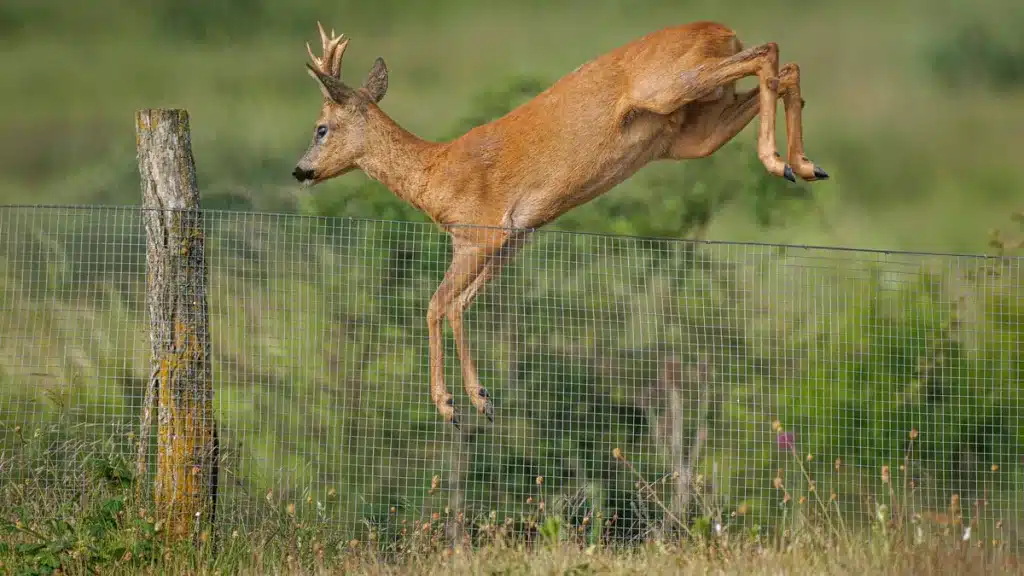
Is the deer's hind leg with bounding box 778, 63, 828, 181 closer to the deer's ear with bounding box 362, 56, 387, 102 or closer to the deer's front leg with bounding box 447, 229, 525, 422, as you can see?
the deer's front leg with bounding box 447, 229, 525, 422

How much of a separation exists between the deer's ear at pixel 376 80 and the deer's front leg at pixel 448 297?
5.26ft

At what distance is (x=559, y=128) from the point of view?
28.5 feet

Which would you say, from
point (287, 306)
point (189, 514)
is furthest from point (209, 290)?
point (189, 514)

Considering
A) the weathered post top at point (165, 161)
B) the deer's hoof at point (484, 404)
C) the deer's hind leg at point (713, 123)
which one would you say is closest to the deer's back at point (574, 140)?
the deer's hind leg at point (713, 123)

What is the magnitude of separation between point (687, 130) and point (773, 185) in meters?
7.90

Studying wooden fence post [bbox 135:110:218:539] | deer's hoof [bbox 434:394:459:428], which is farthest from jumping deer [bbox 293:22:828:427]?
wooden fence post [bbox 135:110:218:539]

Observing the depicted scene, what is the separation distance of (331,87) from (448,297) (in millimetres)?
1708

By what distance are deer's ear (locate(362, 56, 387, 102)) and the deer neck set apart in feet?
1.37

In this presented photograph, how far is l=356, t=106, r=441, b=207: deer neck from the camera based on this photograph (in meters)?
9.27

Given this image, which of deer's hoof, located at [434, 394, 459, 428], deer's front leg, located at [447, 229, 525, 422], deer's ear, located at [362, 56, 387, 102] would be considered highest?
deer's ear, located at [362, 56, 387, 102]

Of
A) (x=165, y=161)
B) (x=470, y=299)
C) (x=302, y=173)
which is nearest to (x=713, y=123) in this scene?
(x=470, y=299)

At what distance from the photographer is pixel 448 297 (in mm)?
8945

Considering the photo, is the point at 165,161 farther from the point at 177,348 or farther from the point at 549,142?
the point at 549,142

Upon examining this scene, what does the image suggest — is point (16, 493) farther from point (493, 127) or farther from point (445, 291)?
point (493, 127)
